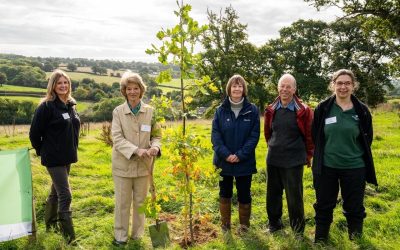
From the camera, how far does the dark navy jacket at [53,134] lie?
4539 mm

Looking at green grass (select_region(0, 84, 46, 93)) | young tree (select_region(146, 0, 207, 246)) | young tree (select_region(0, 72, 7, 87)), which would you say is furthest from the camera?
young tree (select_region(0, 72, 7, 87))

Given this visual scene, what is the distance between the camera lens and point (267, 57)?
3409 centimetres

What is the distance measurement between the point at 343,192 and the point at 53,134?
3.86m

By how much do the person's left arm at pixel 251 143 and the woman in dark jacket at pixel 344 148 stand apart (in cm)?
78

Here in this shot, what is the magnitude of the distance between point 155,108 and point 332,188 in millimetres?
2481

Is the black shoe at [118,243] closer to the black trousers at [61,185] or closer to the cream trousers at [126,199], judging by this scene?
the cream trousers at [126,199]

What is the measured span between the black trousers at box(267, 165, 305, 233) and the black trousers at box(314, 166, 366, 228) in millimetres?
246

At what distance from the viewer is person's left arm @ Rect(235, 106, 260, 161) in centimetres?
470

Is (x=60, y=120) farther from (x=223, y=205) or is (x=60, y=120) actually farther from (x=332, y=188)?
(x=332, y=188)

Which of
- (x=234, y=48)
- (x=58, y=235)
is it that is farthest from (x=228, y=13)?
(x=58, y=235)

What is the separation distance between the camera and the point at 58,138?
4.64 metres

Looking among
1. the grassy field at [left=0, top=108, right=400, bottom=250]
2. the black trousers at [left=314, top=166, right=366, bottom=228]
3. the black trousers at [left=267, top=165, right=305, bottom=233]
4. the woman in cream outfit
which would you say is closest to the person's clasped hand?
the woman in cream outfit

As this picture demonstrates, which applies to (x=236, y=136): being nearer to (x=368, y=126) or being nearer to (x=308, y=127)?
(x=308, y=127)

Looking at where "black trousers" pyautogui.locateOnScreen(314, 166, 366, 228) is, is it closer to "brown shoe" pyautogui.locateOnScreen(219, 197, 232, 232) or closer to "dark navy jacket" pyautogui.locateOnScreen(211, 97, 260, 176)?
"dark navy jacket" pyautogui.locateOnScreen(211, 97, 260, 176)
